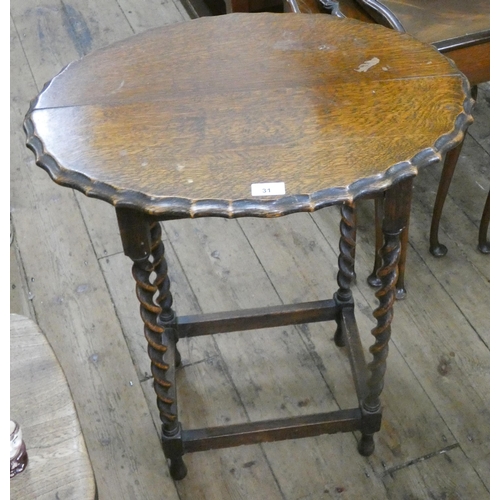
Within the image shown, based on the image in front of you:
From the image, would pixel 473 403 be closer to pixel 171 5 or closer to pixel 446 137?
pixel 446 137

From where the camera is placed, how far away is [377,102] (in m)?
1.06

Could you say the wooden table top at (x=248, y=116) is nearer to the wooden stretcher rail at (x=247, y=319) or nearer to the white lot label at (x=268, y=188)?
the white lot label at (x=268, y=188)

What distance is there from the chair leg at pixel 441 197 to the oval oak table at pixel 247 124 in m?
0.59

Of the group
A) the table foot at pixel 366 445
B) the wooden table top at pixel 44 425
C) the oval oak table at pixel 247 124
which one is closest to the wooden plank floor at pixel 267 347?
the table foot at pixel 366 445

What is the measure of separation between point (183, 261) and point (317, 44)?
92cm

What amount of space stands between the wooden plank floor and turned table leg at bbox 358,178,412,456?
175 mm

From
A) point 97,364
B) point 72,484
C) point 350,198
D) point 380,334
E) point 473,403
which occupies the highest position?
point 350,198

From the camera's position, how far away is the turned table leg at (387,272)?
107 centimetres

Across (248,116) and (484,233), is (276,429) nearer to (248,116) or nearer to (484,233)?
(248,116)

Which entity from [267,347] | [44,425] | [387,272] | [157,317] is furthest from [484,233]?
[44,425]

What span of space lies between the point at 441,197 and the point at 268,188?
39.7 inches

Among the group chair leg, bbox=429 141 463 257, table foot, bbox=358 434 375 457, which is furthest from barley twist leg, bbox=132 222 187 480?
chair leg, bbox=429 141 463 257
